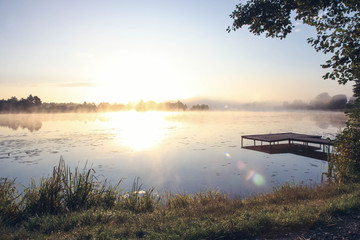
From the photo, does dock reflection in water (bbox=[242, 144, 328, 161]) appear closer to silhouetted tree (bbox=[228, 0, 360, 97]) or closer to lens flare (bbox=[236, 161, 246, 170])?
lens flare (bbox=[236, 161, 246, 170])

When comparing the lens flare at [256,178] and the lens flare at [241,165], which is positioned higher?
the lens flare at [256,178]

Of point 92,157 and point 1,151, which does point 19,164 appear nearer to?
point 92,157

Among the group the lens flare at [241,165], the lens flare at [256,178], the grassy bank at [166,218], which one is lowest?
the lens flare at [241,165]

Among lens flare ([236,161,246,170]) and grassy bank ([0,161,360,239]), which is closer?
grassy bank ([0,161,360,239])

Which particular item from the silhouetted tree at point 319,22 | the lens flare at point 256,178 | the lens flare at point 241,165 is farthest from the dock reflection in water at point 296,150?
the silhouetted tree at point 319,22

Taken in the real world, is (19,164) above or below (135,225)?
below

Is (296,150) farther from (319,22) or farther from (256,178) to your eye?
(319,22)

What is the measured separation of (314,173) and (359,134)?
6539mm

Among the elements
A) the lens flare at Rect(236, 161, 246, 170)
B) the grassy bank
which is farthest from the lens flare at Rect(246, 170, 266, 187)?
the grassy bank

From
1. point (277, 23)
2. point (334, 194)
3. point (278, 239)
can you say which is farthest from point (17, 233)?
point (277, 23)

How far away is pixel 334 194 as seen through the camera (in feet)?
26.8

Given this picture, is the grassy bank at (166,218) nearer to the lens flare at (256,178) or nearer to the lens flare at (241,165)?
the lens flare at (256,178)

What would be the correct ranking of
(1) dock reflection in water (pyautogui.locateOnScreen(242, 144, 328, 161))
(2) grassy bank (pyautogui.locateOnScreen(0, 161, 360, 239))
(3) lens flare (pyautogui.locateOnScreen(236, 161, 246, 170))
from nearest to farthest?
(2) grassy bank (pyautogui.locateOnScreen(0, 161, 360, 239)) → (3) lens flare (pyautogui.locateOnScreen(236, 161, 246, 170)) → (1) dock reflection in water (pyautogui.locateOnScreen(242, 144, 328, 161))

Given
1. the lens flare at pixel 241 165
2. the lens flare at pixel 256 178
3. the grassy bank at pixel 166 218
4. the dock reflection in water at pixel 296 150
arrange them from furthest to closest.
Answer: the dock reflection in water at pixel 296 150 → the lens flare at pixel 241 165 → the lens flare at pixel 256 178 → the grassy bank at pixel 166 218
